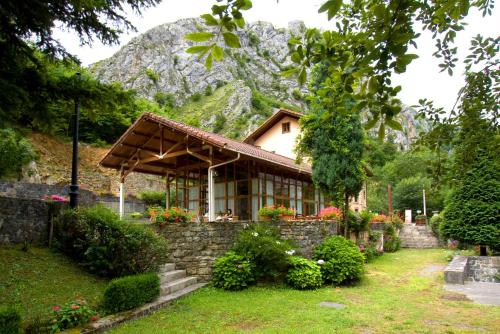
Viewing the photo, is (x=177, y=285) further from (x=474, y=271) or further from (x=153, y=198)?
(x=153, y=198)

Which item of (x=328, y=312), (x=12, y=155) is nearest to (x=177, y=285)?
(x=328, y=312)

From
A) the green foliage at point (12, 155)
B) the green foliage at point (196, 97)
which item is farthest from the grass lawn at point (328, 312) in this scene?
the green foliage at point (196, 97)

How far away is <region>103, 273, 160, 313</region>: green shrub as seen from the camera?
6230 millimetres

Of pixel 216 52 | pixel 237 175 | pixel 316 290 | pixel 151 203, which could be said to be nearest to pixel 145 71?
pixel 151 203

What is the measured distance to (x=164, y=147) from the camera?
14.7 meters

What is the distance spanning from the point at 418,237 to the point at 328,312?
1744cm

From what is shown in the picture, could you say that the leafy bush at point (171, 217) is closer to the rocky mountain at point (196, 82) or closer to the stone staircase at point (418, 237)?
the stone staircase at point (418, 237)

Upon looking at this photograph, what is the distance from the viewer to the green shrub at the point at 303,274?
9.18m

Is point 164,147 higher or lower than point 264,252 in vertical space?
higher

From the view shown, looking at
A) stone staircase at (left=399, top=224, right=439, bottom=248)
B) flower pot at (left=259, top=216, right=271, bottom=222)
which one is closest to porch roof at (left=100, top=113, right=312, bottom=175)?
flower pot at (left=259, top=216, right=271, bottom=222)

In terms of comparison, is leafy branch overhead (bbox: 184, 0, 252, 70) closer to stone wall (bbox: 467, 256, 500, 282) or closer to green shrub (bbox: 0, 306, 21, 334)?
green shrub (bbox: 0, 306, 21, 334)

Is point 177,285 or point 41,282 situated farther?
point 177,285

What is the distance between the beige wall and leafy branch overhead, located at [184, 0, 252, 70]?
1869 cm

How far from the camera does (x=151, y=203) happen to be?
22.5 metres
